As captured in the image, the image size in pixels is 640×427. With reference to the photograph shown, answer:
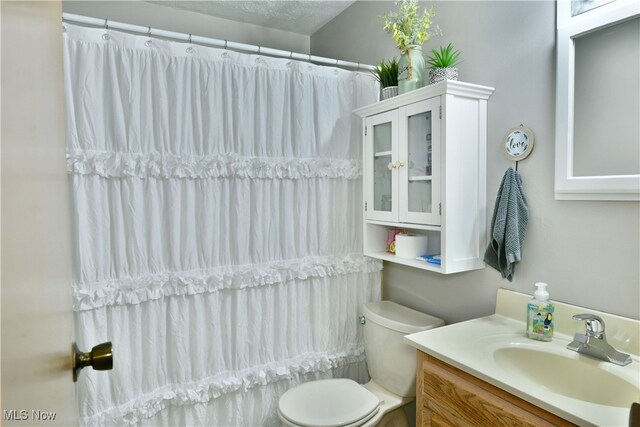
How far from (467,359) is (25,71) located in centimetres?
126

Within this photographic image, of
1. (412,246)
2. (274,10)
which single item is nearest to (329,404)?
(412,246)

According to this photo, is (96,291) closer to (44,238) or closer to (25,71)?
(44,238)

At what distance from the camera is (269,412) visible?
193 centimetres

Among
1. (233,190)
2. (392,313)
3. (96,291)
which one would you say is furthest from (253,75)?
(392,313)

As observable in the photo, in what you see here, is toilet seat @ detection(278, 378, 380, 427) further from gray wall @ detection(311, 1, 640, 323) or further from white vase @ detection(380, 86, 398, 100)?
white vase @ detection(380, 86, 398, 100)

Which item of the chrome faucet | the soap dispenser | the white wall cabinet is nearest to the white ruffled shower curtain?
the white wall cabinet

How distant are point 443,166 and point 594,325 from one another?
74 centimetres

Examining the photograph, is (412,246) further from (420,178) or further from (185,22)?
(185,22)

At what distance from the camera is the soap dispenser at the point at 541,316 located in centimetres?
130

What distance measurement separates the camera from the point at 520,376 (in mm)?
1170

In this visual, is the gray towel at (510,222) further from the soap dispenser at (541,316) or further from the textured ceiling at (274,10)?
the textured ceiling at (274,10)

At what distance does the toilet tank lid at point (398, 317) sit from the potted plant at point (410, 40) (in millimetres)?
1076

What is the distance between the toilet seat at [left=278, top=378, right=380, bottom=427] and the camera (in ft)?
5.15

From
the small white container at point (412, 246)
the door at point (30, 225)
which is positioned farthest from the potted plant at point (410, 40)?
the door at point (30, 225)
